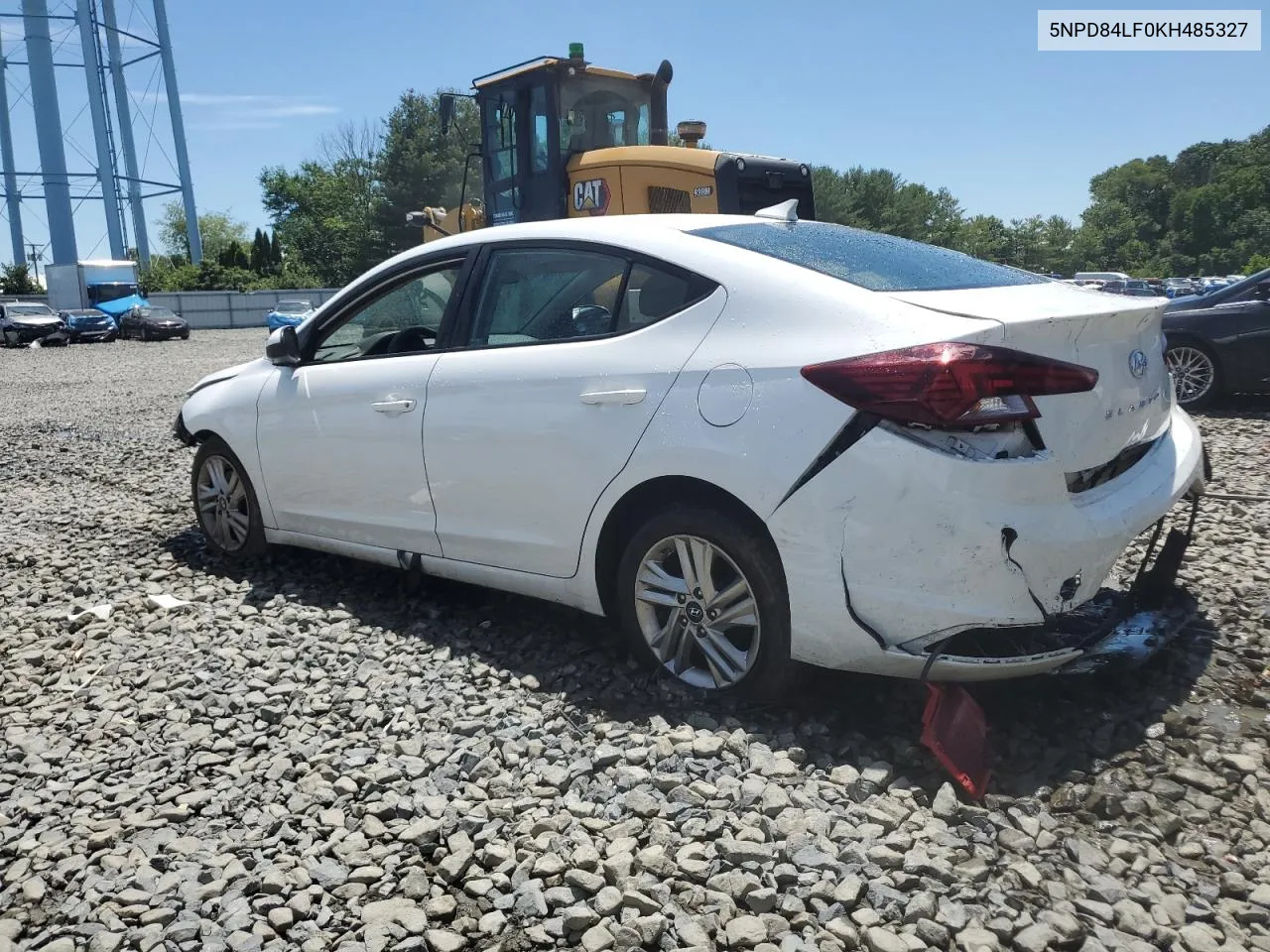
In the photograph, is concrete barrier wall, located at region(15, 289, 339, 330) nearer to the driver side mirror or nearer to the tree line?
the tree line

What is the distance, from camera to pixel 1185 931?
2.31m

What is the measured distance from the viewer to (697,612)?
3.45 m

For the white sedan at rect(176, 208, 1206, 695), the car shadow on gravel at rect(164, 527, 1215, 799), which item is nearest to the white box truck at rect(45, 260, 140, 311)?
the white sedan at rect(176, 208, 1206, 695)

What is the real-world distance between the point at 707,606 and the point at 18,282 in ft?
213

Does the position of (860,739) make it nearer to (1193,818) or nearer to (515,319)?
(1193,818)

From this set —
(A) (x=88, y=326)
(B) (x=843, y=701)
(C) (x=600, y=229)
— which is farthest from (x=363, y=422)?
(A) (x=88, y=326)

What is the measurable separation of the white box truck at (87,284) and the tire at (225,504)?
42.0 meters

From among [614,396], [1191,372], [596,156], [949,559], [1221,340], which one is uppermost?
[596,156]

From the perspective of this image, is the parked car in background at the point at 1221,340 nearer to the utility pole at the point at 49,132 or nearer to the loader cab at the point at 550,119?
the loader cab at the point at 550,119

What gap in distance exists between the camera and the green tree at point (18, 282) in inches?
2218

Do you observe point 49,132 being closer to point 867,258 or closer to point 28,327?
point 28,327

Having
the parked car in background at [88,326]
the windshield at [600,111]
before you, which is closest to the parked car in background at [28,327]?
the parked car in background at [88,326]

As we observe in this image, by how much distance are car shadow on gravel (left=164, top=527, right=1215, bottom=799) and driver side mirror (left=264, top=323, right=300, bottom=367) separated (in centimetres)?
128

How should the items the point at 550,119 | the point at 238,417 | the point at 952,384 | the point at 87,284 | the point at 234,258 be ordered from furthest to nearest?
the point at 234,258, the point at 87,284, the point at 550,119, the point at 238,417, the point at 952,384
